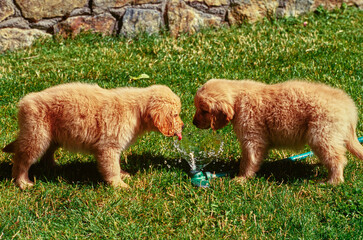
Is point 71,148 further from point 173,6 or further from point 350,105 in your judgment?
point 173,6

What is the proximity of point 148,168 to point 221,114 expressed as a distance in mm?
979

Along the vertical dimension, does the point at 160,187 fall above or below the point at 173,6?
below

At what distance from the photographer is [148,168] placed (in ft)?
16.5

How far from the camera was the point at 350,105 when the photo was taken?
4.56 m

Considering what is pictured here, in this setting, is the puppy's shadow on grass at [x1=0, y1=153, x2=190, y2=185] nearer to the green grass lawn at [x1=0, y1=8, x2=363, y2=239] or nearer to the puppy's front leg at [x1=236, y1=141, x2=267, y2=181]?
the green grass lawn at [x1=0, y1=8, x2=363, y2=239]

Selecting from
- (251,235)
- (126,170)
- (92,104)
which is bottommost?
(126,170)

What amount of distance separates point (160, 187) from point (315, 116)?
5.38 feet

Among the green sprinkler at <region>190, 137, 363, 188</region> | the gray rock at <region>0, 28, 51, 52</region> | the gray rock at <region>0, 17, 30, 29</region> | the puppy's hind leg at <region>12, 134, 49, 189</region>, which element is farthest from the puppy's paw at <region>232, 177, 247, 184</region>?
the gray rock at <region>0, 17, 30, 29</region>

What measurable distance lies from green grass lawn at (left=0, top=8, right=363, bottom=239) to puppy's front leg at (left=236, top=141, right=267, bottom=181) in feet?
0.37

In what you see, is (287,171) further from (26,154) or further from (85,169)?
(26,154)

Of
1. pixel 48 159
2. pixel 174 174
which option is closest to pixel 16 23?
pixel 48 159

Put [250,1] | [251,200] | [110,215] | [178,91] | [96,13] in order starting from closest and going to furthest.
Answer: [110,215]
[251,200]
[178,91]
[96,13]
[250,1]

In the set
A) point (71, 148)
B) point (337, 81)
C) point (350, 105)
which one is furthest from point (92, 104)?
point (337, 81)

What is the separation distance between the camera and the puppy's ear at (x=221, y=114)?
476 centimetres
